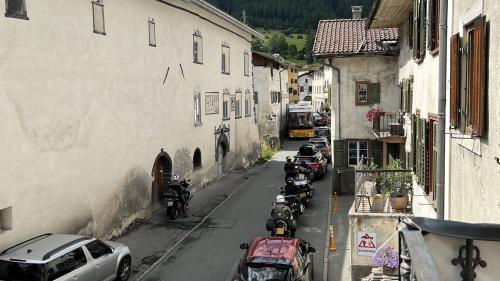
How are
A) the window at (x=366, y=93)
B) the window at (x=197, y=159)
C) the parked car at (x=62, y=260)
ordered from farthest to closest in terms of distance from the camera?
1. the window at (x=197, y=159)
2. the window at (x=366, y=93)
3. the parked car at (x=62, y=260)

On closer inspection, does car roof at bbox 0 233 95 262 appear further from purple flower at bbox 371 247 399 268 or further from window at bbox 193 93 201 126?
window at bbox 193 93 201 126

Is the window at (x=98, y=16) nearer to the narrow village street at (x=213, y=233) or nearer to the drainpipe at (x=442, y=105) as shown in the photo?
the narrow village street at (x=213, y=233)

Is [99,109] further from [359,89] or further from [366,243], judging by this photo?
[359,89]

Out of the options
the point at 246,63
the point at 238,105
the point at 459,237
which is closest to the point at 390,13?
the point at 459,237

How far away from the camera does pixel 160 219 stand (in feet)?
65.3

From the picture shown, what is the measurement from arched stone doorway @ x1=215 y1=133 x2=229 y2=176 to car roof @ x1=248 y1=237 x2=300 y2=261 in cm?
1659

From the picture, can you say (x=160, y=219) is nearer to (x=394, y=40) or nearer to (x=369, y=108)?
(x=369, y=108)

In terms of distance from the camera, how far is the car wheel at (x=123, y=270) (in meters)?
13.1

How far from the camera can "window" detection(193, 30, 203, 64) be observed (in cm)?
2507

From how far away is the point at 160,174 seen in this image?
21688 millimetres

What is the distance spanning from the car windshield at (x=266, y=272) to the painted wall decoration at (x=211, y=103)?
16.3 m

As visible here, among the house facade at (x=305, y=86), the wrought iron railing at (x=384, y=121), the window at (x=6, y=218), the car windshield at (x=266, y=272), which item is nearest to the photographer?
the car windshield at (x=266, y=272)

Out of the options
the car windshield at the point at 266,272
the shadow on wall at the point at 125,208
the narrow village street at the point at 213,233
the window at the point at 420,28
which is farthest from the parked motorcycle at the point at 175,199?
the window at the point at 420,28

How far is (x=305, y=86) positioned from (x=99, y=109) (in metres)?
91.2
